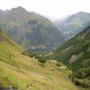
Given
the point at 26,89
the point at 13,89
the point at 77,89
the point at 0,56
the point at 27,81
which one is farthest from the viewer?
the point at 77,89

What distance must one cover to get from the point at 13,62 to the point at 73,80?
126ft

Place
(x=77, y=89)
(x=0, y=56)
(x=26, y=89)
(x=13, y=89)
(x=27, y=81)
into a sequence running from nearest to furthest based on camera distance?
(x=13, y=89), (x=26, y=89), (x=27, y=81), (x=0, y=56), (x=77, y=89)

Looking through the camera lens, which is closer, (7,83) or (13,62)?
(7,83)

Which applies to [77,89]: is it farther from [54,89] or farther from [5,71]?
[5,71]

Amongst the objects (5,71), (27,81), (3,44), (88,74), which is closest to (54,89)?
(27,81)

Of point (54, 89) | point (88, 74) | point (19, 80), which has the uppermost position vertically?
point (19, 80)

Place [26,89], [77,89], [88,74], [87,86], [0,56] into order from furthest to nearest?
[88,74] → [87,86] → [77,89] → [0,56] → [26,89]

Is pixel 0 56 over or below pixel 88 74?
over

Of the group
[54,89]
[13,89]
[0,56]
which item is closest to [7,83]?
[13,89]

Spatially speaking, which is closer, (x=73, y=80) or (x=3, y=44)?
(x=3, y=44)

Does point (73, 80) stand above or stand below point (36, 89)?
below

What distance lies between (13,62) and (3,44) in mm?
21277

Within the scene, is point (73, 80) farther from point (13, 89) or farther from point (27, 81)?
point (13, 89)

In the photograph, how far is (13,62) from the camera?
100500 millimetres
